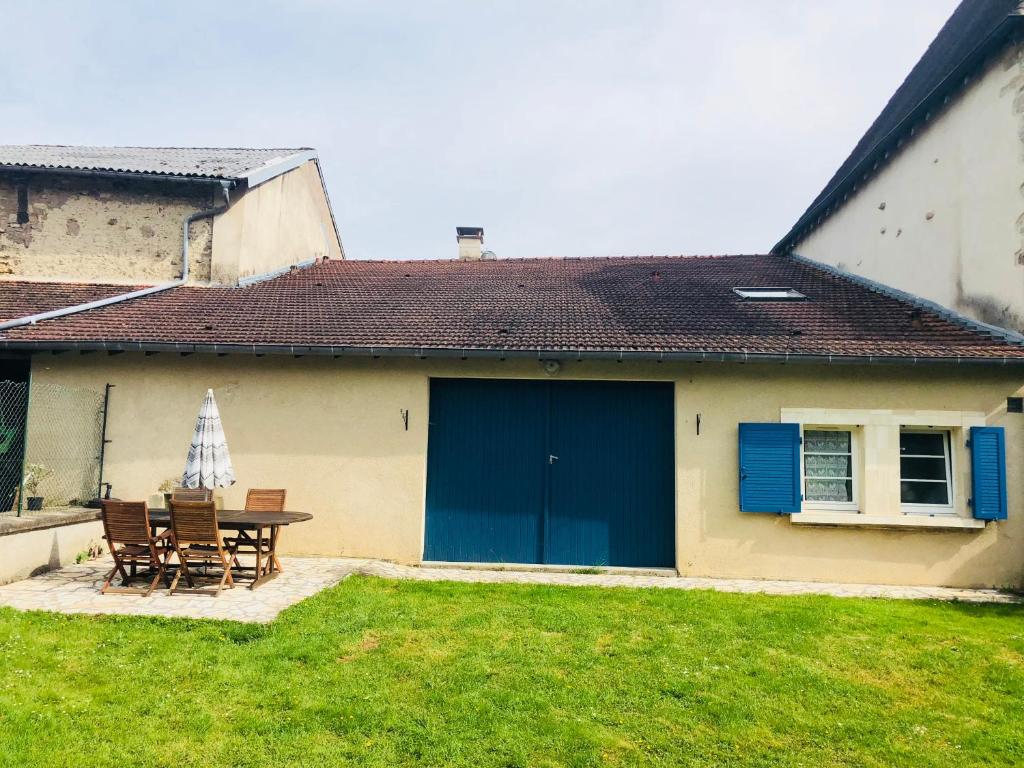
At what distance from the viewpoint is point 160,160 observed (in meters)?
13.2

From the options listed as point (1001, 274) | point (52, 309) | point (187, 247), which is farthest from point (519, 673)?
point (187, 247)

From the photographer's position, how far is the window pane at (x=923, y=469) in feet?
27.4

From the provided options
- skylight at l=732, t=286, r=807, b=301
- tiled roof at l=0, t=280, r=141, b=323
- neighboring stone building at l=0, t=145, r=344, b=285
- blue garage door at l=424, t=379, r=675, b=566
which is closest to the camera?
blue garage door at l=424, t=379, r=675, b=566

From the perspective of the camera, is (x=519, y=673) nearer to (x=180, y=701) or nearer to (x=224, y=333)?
(x=180, y=701)

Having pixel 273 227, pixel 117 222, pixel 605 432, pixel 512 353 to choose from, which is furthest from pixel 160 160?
pixel 605 432

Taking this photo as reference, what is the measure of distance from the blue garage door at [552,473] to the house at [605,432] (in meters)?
0.03

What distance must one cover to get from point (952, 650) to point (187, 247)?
12.3 m

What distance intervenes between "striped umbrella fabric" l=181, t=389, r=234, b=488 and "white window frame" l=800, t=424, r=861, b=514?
271 inches

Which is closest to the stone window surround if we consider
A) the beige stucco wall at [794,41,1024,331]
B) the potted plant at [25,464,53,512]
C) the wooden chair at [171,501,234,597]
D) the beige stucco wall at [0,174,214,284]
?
the beige stucco wall at [794,41,1024,331]

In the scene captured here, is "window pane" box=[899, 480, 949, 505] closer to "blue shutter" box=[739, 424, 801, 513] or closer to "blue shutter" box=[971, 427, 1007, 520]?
"blue shutter" box=[971, 427, 1007, 520]

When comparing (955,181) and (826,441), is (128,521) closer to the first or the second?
(826,441)

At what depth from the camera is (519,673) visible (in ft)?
15.4

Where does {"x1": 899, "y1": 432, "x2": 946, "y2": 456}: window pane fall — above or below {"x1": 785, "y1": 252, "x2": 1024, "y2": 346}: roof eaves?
below

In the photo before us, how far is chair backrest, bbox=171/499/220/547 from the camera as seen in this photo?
20.7ft
